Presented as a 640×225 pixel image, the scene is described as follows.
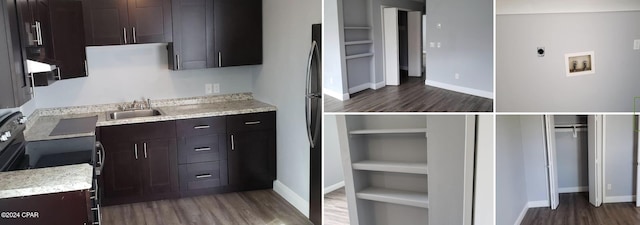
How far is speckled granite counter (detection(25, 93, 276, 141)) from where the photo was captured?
4.59 meters

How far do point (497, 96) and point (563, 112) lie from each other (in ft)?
0.43

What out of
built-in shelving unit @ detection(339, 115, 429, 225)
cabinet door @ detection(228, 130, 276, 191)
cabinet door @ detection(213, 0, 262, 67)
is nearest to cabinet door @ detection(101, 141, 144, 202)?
cabinet door @ detection(228, 130, 276, 191)

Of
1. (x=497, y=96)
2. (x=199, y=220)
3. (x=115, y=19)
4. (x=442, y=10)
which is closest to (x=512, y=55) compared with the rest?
(x=497, y=96)

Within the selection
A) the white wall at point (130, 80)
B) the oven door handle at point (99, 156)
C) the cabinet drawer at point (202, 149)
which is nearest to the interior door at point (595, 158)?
the oven door handle at point (99, 156)

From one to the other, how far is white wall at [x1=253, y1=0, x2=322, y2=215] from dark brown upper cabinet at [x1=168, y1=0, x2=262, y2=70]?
127mm

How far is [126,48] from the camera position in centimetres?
521

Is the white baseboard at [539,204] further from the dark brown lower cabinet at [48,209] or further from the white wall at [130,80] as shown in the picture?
the white wall at [130,80]

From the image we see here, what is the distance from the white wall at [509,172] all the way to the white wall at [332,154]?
1.21ft

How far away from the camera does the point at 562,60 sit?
1.02m

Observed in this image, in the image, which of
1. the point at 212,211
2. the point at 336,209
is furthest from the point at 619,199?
Answer: the point at 212,211

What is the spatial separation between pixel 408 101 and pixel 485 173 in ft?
0.99

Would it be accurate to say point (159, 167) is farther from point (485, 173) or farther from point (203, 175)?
point (485, 173)

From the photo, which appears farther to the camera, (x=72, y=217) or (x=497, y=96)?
(x=72, y=217)

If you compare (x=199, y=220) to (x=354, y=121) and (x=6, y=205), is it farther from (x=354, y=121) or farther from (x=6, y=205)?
(x=354, y=121)
